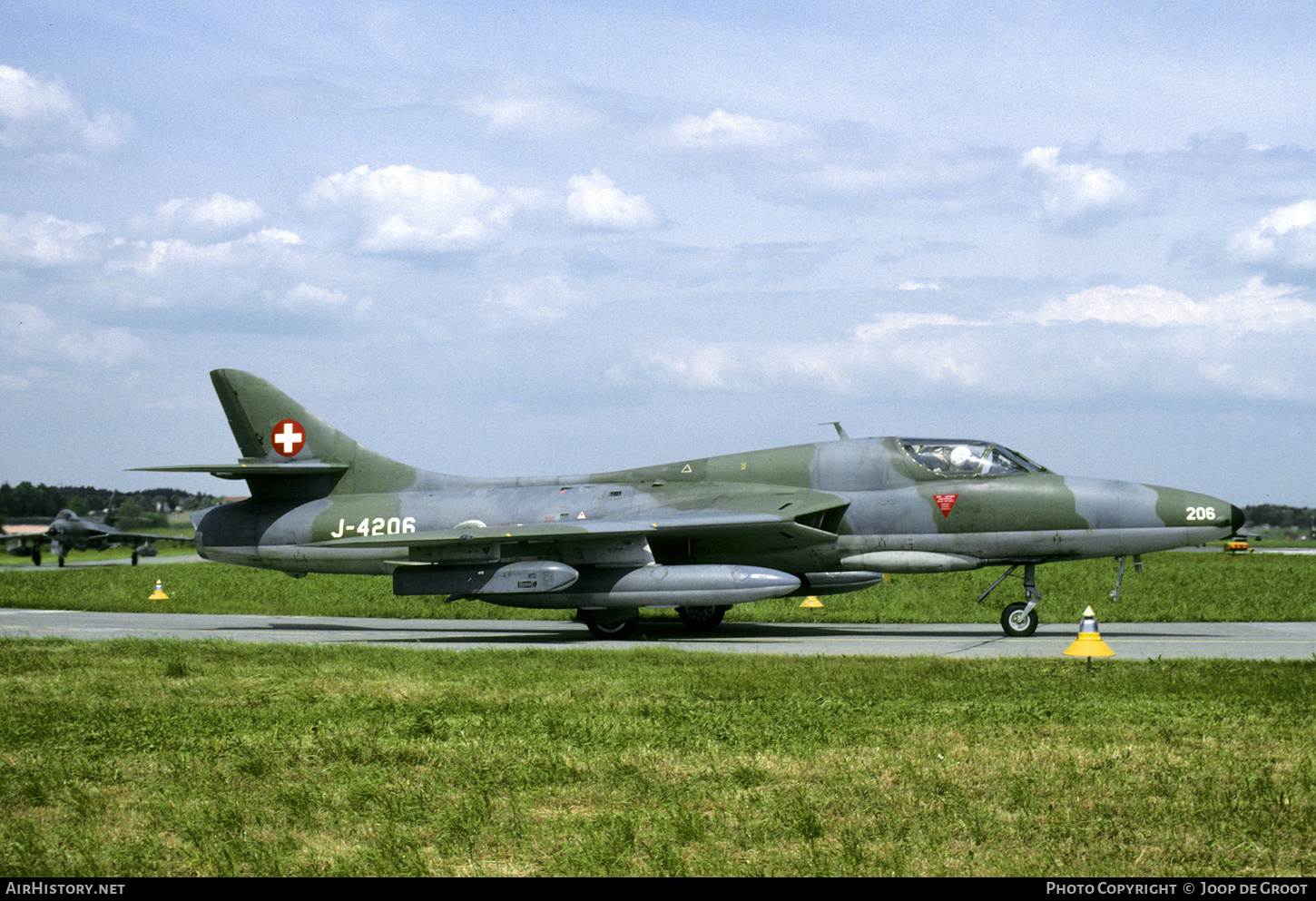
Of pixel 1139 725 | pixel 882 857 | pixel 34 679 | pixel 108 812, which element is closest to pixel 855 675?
pixel 1139 725

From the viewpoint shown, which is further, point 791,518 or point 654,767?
point 791,518

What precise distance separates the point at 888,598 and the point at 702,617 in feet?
21.1

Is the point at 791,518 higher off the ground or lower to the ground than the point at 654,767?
higher

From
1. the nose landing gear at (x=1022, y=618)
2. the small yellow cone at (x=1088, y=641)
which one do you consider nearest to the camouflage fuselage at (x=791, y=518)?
the nose landing gear at (x=1022, y=618)

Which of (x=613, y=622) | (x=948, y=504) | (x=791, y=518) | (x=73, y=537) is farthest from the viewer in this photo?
(x=73, y=537)

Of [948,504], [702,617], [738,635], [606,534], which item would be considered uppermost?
[948,504]

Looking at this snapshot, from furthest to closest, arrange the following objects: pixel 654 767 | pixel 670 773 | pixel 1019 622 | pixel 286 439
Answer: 1. pixel 286 439
2. pixel 1019 622
3. pixel 654 767
4. pixel 670 773

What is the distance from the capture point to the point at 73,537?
53.8m

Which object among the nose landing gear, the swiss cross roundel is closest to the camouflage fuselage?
the nose landing gear

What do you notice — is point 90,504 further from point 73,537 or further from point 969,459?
point 969,459

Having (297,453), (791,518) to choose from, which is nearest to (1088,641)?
(791,518)

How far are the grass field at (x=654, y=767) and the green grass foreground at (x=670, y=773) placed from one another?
2 cm

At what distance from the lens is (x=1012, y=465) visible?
1775 centimetres

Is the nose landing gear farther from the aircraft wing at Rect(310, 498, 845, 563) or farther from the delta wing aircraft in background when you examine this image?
the aircraft wing at Rect(310, 498, 845, 563)
